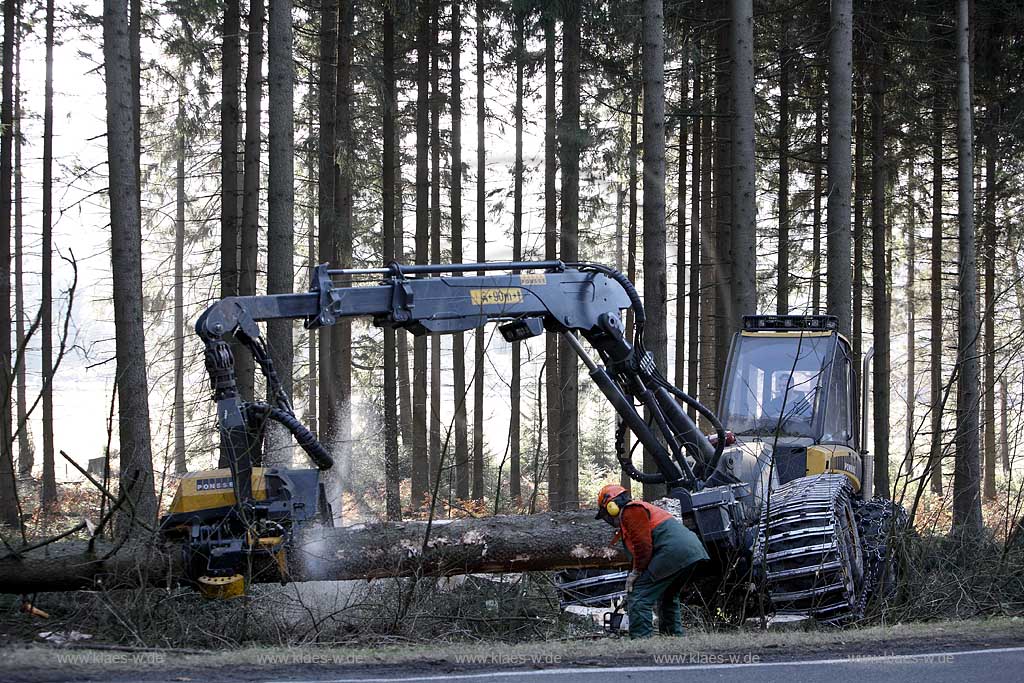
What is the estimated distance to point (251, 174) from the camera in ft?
67.3

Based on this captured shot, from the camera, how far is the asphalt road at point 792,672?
250 inches

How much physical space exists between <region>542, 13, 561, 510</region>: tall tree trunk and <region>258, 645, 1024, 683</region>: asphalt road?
40.2 feet

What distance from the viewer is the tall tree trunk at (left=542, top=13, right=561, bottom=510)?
20609 millimetres

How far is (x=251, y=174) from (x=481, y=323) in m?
12.9

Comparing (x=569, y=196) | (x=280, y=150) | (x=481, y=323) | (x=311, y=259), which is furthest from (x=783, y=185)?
(x=481, y=323)

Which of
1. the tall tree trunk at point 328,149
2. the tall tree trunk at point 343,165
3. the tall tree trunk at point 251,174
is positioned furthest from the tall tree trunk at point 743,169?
the tall tree trunk at point 328,149

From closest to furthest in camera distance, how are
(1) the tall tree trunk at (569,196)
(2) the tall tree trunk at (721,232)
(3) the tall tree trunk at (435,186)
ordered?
(1) the tall tree trunk at (569,196), (2) the tall tree trunk at (721,232), (3) the tall tree trunk at (435,186)

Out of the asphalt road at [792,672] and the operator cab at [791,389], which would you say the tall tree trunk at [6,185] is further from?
the asphalt road at [792,672]

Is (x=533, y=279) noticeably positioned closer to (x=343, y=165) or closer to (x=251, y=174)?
(x=343, y=165)

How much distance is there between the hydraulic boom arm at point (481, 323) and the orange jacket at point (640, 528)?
51.2 inches

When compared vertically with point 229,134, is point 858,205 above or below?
below

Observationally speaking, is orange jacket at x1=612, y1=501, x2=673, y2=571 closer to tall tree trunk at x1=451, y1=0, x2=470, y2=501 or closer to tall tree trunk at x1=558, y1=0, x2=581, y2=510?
tall tree trunk at x1=558, y1=0, x2=581, y2=510

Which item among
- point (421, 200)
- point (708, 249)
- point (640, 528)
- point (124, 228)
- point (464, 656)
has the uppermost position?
point (421, 200)

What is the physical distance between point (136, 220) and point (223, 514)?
618 centimetres
